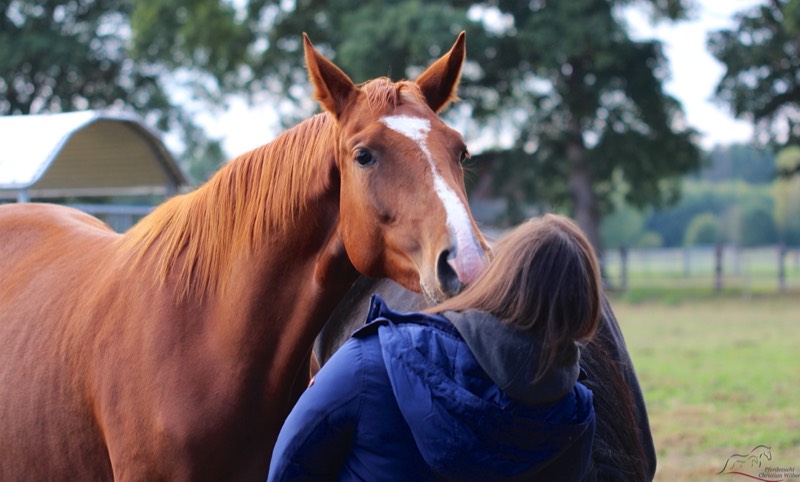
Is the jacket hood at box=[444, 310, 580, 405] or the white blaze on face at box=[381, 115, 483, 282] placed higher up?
the white blaze on face at box=[381, 115, 483, 282]

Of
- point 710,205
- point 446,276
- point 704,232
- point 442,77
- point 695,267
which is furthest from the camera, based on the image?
point 710,205

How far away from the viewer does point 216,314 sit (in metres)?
2.48

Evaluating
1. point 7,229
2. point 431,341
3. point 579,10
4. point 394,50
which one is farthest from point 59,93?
point 431,341

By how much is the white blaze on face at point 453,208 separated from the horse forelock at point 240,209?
0.26 metres

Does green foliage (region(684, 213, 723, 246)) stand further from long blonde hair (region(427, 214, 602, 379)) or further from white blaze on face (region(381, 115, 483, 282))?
long blonde hair (region(427, 214, 602, 379))

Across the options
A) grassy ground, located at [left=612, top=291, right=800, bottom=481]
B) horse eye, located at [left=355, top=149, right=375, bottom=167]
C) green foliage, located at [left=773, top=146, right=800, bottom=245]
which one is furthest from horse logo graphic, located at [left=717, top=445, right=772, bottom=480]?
green foliage, located at [left=773, top=146, right=800, bottom=245]

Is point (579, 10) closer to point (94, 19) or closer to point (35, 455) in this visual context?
point (94, 19)

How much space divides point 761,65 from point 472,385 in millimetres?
20865

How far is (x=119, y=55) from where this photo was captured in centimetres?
2316

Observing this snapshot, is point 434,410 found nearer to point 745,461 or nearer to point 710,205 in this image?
point 745,461

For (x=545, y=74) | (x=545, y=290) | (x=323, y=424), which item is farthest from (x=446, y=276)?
(x=545, y=74)

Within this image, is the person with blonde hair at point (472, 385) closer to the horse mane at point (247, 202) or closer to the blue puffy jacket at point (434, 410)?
the blue puffy jacket at point (434, 410)

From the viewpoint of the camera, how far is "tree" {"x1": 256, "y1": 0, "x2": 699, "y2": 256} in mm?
19375

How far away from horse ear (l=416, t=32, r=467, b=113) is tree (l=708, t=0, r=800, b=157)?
63.5 feet
